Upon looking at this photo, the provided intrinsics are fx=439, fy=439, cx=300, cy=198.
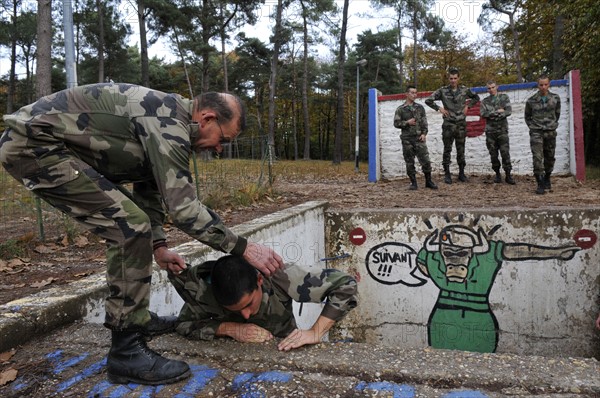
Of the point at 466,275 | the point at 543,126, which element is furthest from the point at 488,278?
the point at 543,126

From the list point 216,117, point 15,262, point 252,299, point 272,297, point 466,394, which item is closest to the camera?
point 466,394

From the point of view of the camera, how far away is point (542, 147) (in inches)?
279

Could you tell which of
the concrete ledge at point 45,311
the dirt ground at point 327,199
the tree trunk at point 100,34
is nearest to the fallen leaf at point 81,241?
the dirt ground at point 327,199

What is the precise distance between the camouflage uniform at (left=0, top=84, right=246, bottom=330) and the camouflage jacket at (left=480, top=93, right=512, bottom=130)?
23.8 ft

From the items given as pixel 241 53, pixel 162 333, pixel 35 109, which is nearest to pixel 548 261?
pixel 162 333

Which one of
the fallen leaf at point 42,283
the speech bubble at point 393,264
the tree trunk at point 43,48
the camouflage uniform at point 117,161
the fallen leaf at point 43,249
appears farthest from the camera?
the tree trunk at point 43,48

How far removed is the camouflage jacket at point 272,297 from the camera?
2189 mm

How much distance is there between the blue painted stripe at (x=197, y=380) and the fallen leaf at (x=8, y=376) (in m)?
0.72

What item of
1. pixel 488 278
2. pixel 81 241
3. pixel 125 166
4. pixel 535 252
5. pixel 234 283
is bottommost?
pixel 488 278

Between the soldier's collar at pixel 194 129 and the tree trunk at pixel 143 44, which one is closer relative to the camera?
the soldier's collar at pixel 194 129

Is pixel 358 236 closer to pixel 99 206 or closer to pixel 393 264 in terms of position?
pixel 393 264

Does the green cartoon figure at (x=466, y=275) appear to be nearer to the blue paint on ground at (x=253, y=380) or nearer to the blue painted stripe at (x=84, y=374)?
the blue paint on ground at (x=253, y=380)

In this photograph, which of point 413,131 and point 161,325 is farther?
point 413,131

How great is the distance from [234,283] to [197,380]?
430 millimetres
